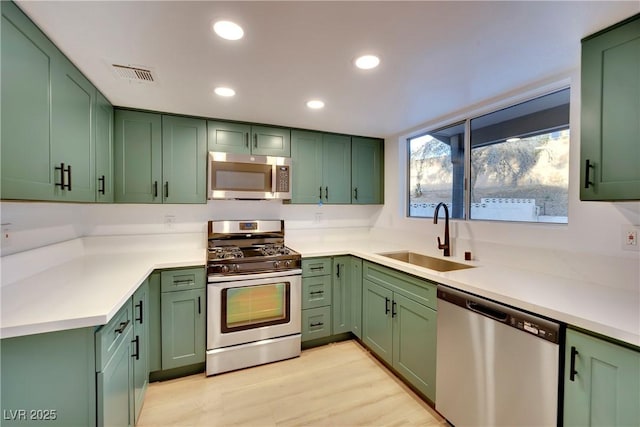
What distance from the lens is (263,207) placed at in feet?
A: 9.81

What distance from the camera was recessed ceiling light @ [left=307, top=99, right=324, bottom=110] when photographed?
2154 millimetres

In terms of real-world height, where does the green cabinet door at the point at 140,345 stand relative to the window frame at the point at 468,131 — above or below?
below

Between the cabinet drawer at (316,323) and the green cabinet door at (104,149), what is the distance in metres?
1.92

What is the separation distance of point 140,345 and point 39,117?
140cm

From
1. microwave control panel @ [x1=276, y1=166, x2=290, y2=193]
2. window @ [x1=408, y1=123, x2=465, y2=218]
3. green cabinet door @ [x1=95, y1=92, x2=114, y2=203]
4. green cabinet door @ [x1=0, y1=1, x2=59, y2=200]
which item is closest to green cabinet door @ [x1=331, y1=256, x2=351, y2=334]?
microwave control panel @ [x1=276, y1=166, x2=290, y2=193]

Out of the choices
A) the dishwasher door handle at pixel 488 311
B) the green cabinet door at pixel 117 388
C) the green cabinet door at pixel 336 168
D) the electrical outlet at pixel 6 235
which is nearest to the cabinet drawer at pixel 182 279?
the green cabinet door at pixel 117 388

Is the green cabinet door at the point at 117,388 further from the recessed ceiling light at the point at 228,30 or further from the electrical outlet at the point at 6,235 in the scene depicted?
the recessed ceiling light at the point at 228,30

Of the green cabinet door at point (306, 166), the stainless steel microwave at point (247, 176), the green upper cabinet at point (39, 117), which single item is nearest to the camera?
the green upper cabinet at point (39, 117)

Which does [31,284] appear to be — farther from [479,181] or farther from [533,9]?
[479,181]

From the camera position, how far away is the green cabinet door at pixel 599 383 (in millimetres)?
991

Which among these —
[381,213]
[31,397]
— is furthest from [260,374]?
[381,213]

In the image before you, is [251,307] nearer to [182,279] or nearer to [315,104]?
[182,279]

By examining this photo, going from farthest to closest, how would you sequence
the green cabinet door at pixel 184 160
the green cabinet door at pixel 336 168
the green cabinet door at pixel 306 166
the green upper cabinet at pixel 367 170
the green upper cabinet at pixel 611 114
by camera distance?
the green upper cabinet at pixel 367 170 < the green cabinet door at pixel 336 168 < the green cabinet door at pixel 306 166 < the green cabinet door at pixel 184 160 < the green upper cabinet at pixel 611 114

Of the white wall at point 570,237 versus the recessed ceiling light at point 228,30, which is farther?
the white wall at point 570,237
